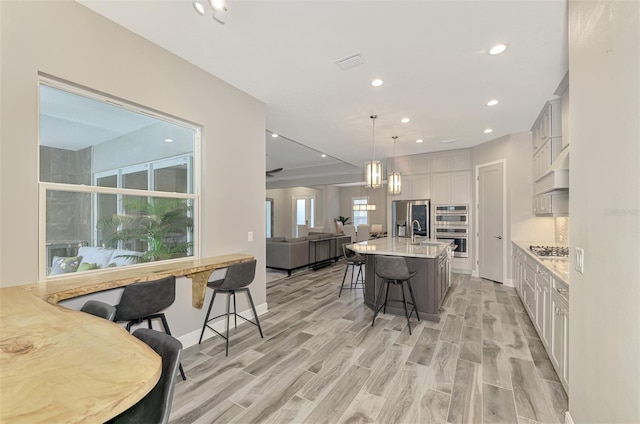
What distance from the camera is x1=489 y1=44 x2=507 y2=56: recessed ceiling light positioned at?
2.54 metres

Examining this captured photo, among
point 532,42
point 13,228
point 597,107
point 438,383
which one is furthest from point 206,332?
point 532,42

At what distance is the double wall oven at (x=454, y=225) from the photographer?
628 cm

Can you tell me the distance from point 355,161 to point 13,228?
7.03m

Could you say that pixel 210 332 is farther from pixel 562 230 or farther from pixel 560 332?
pixel 562 230

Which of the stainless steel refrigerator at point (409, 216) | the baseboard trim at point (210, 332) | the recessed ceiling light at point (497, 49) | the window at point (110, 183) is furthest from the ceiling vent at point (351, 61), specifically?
the stainless steel refrigerator at point (409, 216)

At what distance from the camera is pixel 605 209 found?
1289mm

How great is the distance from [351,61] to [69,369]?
3.05 m

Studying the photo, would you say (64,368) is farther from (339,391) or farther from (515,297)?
(515,297)

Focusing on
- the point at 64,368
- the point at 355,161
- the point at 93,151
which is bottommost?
the point at 64,368

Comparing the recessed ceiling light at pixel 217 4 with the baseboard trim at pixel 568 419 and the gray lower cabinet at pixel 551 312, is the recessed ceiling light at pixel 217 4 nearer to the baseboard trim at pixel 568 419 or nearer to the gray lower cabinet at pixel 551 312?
the gray lower cabinet at pixel 551 312

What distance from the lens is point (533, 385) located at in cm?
225


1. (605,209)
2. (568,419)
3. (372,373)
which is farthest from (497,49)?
(372,373)

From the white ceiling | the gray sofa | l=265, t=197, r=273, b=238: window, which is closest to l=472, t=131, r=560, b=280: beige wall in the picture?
the white ceiling

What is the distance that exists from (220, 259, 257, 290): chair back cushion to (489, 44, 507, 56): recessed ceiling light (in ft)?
10.5
